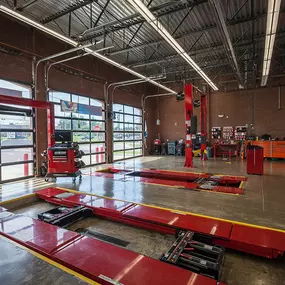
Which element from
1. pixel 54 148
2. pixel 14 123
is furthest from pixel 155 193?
pixel 14 123

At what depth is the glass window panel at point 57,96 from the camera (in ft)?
23.8

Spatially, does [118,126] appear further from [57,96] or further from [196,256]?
[196,256]

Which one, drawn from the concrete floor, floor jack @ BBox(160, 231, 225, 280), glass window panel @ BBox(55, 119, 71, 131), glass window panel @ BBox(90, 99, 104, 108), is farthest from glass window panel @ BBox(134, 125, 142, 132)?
floor jack @ BBox(160, 231, 225, 280)

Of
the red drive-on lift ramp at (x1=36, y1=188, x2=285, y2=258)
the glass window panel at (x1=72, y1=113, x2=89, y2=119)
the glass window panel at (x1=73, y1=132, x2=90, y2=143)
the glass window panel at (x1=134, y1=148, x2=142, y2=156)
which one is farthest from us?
the glass window panel at (x1=134, y1=148, x2=142, y2=156)

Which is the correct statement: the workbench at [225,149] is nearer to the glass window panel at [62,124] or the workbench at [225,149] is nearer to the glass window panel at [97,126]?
the glass window panel at [97,126]

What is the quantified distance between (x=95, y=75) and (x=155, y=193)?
21.7 feet

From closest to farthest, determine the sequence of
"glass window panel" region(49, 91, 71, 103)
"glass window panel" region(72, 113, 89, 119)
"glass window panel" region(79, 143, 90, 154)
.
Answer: "glass window panel" region(49, 91, 71, 103) → "glass window panel" region(72, 113, 89, 119) → "glass window panel" region(79, 143, 90, 154)

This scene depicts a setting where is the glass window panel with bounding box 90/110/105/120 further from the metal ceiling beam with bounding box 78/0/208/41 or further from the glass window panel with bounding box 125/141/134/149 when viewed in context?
the metal ceiling beam with bounding box 78/0/208/41

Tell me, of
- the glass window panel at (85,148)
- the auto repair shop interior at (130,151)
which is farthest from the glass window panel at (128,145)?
the glass window panel at (85,148)

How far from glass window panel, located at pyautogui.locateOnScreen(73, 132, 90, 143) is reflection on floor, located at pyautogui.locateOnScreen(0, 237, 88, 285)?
632 centimetres

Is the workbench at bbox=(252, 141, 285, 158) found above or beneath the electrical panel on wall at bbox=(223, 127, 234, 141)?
beneath

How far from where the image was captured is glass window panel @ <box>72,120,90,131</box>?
8.17 meters

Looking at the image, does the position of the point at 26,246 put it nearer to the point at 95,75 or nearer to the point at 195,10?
the point at 195,10

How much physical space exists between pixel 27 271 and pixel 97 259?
0.63 meters
